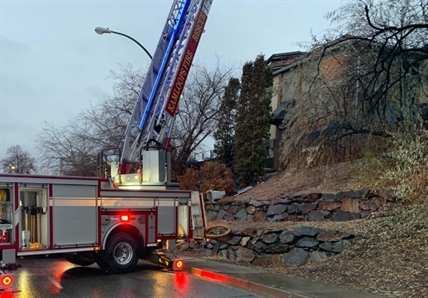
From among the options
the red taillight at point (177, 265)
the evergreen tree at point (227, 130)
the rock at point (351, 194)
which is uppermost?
the evergreen tree at point (227, 130)

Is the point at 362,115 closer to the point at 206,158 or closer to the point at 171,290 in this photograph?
the point at 171,290

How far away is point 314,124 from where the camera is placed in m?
15.5

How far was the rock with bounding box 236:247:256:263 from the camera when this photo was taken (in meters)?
12.6

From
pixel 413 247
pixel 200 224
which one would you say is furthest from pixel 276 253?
pixel 413 247

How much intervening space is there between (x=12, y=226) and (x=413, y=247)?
8.09 meters

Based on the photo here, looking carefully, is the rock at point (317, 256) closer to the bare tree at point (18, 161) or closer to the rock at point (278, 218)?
the rock at point (278, 218)

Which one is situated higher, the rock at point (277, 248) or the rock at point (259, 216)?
the rock at point (259, 216)

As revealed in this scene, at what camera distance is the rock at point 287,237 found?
1180 cm

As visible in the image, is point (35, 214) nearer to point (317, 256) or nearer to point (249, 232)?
point (249, 232)

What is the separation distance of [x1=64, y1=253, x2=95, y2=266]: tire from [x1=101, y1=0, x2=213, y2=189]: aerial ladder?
2.70 m

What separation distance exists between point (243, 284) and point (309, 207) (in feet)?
17.0

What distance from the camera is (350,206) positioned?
1325 cm

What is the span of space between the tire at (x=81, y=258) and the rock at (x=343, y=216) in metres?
6.77

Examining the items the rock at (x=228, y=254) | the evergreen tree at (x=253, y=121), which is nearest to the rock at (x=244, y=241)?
the rock at (x=228, y=254)
